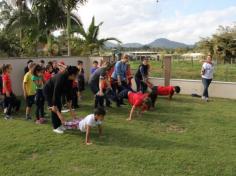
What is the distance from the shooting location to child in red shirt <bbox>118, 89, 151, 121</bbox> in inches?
394

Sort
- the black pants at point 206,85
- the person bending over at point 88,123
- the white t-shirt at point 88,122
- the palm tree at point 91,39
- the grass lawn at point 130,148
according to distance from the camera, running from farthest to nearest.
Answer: the palm tree at point 91,39 < the black pants at point 206,85 < the white t-shirt at point 88,122 < the person bending over at point 88,123 < the grass lawn at point 130,148

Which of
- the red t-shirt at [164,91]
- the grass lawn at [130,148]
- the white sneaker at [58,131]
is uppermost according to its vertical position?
the red t-shirt at [164,91]

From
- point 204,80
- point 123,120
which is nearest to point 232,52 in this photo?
point 204,80

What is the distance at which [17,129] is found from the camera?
9.09 metres

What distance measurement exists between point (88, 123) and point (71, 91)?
1.21 meters

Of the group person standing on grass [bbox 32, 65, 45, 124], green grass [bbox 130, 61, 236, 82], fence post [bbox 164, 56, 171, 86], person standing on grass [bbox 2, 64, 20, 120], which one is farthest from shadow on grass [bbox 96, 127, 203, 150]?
fence post [bbox 164, 56, 171, 86]

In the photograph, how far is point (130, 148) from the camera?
24.6 feet

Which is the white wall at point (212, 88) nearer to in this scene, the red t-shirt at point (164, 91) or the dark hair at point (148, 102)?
the red t-shirt at point (164, 91)

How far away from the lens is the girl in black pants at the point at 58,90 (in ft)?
27.0

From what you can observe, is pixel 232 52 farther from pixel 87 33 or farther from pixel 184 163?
pixel 184 163

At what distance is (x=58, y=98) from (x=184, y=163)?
3180 mm

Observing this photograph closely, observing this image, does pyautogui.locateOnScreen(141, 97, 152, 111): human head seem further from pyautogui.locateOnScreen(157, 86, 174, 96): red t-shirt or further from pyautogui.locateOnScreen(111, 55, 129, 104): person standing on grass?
pyautogui.locateOnScreen(157, 86, 174, 96): red t-shirt

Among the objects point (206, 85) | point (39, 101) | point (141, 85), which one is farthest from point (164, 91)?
point (39, 101)

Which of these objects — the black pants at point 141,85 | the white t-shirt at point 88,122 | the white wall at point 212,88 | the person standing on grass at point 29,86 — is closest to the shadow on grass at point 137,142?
the white t-shirt at point 88,122
